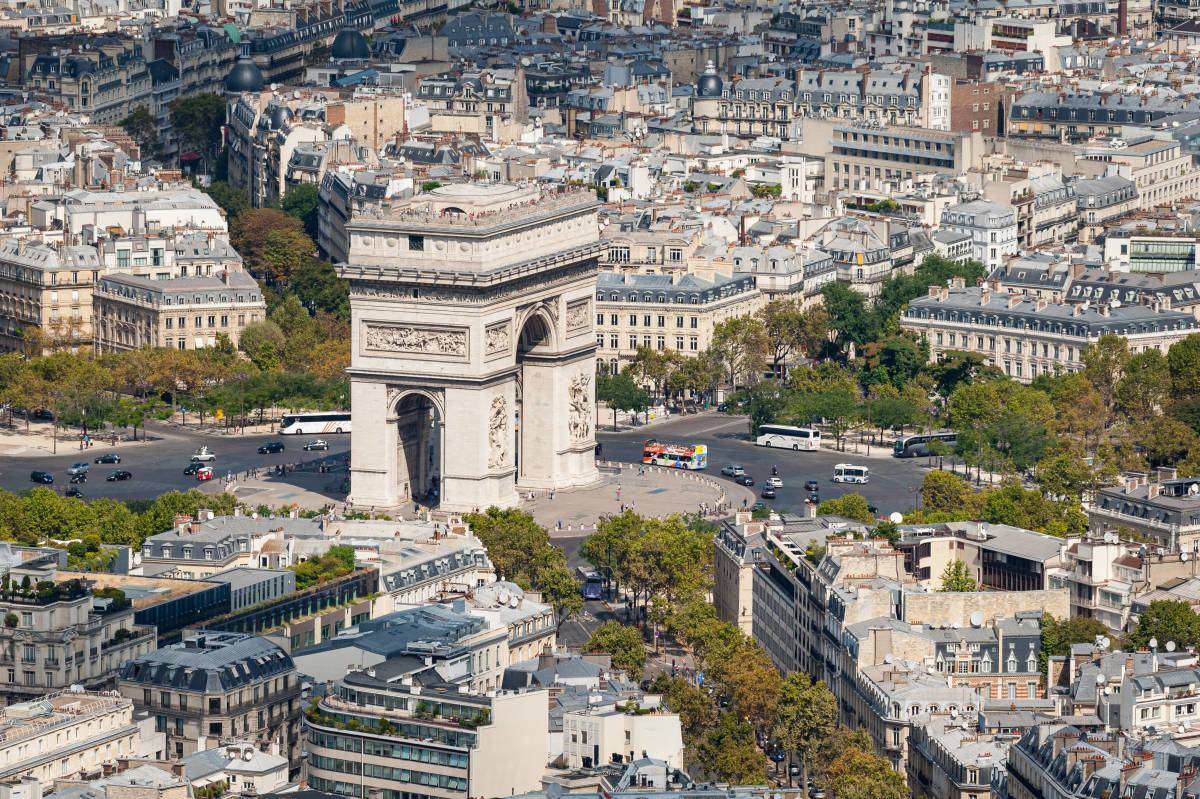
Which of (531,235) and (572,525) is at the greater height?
(531,235)

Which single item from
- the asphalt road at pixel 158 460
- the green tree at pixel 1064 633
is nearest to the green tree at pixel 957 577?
the green tree at pixel 1064 633

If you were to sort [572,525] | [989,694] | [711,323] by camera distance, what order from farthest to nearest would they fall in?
[711,323] < [572,525] < [989,694]

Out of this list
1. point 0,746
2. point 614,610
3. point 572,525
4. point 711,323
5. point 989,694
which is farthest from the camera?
point 711,323

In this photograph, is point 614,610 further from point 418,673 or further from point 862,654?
point 418,673

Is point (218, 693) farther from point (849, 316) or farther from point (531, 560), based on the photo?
point (849, 316)

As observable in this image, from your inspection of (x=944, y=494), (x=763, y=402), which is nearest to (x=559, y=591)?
(x=944, y=494)

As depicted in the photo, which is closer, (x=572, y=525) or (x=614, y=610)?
(x=614, y=610)

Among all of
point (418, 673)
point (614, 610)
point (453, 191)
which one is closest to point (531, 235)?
point (453, 191)
